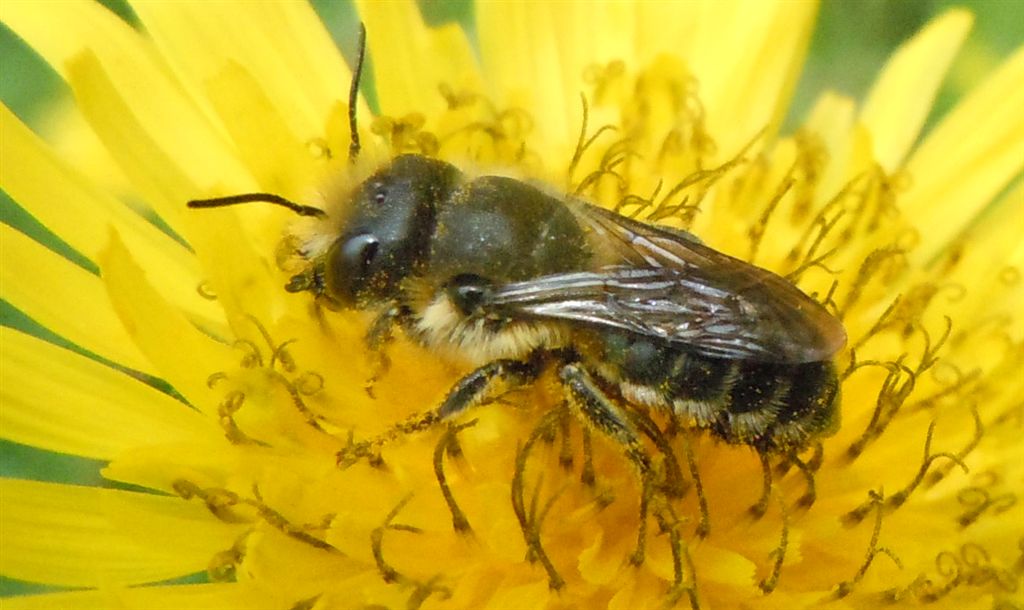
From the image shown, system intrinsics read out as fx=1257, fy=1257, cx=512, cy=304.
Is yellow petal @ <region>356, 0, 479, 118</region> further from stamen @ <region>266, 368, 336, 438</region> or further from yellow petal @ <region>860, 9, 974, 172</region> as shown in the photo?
yellow petal @ <region>860, 9, 974, 172</region>

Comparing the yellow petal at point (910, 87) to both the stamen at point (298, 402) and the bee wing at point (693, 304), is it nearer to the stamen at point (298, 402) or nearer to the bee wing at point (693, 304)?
the bee wing at point (693, 304)

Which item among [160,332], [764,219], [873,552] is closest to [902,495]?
[873,552]

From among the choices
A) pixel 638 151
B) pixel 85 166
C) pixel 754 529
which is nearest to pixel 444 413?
pixel 754 529

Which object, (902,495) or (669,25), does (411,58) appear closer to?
(669,25)

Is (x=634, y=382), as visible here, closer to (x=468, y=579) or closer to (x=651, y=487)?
(x=651, y=487)

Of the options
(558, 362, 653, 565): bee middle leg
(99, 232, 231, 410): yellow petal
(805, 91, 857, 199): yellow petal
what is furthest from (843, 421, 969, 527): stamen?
(99, 232, 231, 410): yellow petal

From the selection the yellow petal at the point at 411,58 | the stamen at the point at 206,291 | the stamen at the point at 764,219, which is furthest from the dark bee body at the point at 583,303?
the yellow petal at the point at 411,58
